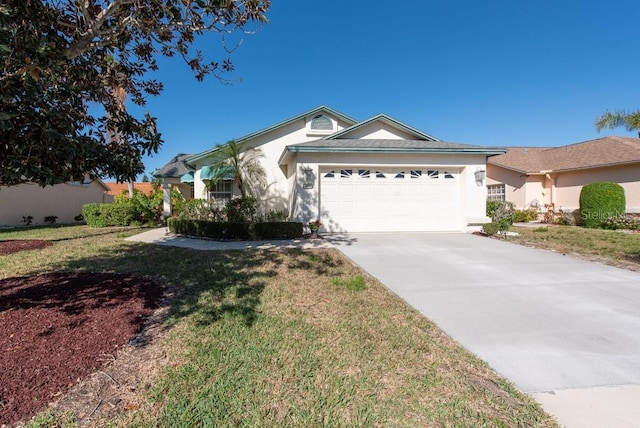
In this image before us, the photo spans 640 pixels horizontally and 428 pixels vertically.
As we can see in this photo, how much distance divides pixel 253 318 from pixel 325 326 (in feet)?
3.37

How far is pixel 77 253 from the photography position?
8.93 m

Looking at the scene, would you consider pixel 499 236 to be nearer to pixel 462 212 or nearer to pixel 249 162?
pixel 462 212

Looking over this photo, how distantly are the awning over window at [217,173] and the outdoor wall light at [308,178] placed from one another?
4359 millimetres

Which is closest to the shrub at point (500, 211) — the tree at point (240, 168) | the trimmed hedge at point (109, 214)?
the tree at point (240, 168)

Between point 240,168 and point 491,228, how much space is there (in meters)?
11.1

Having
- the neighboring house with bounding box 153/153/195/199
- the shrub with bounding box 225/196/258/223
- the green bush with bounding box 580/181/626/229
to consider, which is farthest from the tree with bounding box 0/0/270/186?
the green bush with bounding box 580/181/626/229

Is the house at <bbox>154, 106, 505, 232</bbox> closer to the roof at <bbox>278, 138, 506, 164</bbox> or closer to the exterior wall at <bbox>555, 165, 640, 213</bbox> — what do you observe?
the roof at <bbox>278, 138, 506, 164</bbox>

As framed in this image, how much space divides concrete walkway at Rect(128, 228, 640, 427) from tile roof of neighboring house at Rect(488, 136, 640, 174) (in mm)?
12339

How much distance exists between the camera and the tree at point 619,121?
8.64 m

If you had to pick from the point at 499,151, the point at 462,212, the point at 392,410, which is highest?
the point at 499,151

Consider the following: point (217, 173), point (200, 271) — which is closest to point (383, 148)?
point (217, 173)

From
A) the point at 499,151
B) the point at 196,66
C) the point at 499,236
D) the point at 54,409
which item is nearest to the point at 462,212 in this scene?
the point at 499,236

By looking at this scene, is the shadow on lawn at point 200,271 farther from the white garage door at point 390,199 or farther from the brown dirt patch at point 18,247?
the white garage door at point 390,199

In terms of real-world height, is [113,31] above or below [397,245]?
above
